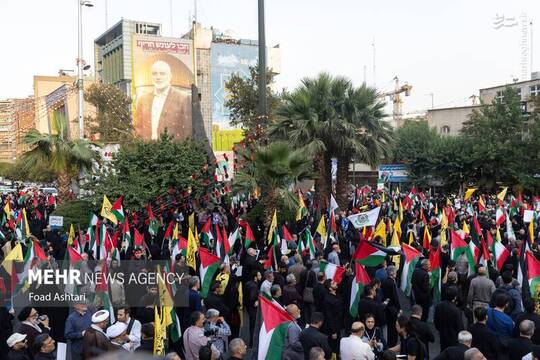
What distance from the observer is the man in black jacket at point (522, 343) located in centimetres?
661

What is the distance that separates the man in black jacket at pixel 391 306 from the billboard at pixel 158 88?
58991mm

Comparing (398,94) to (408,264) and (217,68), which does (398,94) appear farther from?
(408,264)

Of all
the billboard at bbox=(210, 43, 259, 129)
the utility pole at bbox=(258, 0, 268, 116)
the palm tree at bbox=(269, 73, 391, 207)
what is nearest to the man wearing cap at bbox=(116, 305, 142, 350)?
the utility pole at bbox=(258, 0, 268, 116)

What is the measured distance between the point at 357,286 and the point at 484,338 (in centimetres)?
237

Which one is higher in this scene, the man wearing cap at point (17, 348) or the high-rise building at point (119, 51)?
the high-rise building at point (119, 51)

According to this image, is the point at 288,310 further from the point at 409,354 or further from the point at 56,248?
the point at 56,248

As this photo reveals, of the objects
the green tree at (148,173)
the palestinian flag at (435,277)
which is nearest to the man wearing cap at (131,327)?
the palestinian flag at (435,277)

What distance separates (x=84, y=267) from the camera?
36.6ft

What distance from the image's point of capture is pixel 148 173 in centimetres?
2280

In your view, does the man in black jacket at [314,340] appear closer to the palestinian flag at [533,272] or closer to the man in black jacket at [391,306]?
the man in black jacket at [391,306]

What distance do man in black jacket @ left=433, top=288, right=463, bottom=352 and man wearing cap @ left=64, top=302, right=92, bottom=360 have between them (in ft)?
15.4

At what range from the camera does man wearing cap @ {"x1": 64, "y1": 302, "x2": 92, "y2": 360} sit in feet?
25.2

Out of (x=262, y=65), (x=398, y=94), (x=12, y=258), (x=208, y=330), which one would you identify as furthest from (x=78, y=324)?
(x=398, y=94)

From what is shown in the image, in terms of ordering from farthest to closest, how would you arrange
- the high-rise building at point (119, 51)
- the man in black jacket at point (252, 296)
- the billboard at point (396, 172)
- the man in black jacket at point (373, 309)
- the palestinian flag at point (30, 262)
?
the high-rise building at point (119, 51) < the billboard at point (396, 172) < the palestinian flag at point (30, 262) < the man in black jacket at point (252, 296) < the man in black jacket at point (373, 309)
